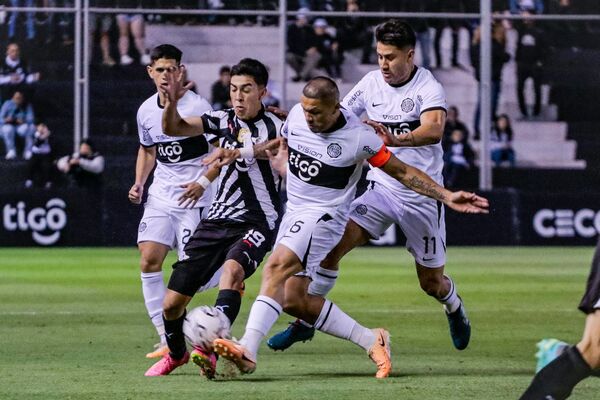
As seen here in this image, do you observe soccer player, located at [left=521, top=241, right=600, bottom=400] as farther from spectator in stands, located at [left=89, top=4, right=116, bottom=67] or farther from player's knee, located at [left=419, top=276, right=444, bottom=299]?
spectator in stands, located at [left=89, top=4, right=116, bottom=67]

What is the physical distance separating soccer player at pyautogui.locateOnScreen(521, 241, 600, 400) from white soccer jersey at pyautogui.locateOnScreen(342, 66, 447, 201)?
380 centimetres

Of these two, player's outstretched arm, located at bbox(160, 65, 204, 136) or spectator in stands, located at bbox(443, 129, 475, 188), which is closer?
player's outstretched arm, located at bbox(160, 65, 204, 136)

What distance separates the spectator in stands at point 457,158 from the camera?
23.8 m

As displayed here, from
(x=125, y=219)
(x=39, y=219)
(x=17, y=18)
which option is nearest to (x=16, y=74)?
(x=17, y=18)

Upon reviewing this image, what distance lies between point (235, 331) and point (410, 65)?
9.80 ft

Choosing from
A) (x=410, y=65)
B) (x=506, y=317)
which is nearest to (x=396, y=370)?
(x=410, y=65)

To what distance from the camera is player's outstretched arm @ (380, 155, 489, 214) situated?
7613 mm

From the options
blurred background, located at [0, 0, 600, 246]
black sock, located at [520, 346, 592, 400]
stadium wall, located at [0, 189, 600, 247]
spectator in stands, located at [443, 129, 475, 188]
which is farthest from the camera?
spectator in stands, located at [443, 129, 475, 188]

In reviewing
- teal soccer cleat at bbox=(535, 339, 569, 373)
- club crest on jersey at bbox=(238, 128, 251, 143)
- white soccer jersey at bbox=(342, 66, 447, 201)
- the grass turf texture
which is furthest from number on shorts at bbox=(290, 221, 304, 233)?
teal soccer cleat at bbox=(535, 339, 569, 373)

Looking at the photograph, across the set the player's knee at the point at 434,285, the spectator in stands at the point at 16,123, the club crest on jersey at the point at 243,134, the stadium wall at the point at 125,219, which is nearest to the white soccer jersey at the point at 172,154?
the club crest on jersey at the point at 243,134

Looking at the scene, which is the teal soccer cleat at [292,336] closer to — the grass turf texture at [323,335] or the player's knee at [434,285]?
the grass turf texture at [323,335]

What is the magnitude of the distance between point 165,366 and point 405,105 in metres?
2.62

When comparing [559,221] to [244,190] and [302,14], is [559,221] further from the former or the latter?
[244,190]

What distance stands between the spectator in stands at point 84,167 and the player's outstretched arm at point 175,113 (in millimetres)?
12929
